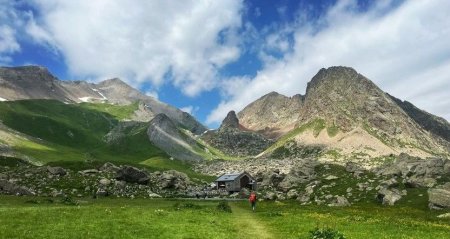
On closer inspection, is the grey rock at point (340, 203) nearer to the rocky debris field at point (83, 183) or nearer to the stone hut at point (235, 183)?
the rocky debris field at point (83, 183)

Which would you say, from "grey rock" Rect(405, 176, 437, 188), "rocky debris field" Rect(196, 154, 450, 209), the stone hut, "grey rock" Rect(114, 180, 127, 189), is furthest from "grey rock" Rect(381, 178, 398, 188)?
the stone hut

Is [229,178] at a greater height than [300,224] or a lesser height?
greater

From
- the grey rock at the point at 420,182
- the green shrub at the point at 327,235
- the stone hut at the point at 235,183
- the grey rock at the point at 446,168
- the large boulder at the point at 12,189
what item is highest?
the stone hut at the point at 235,183

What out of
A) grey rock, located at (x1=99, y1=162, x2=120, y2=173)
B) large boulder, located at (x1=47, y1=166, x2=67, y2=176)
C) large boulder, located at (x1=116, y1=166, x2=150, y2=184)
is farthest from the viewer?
grey rock, located at (x1=99, y1=162, x2=120, y2=173)

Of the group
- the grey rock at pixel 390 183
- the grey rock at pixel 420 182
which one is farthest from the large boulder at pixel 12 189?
the grey rock at pixel 420 182

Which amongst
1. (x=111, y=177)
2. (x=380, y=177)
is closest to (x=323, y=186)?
(x=380, y=177)

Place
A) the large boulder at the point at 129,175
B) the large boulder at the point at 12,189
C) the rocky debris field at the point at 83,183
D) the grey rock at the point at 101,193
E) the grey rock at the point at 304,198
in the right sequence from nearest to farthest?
the large boulder at the point at 12,189, the rocky debris field at the point at 83,183, the grey rock at the point at 101,193, the grey rock at the point at 304,198, the large boulder at the point at 129,175

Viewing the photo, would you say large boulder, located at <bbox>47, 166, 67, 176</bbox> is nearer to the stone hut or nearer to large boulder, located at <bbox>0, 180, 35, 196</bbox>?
large boulder, located at <bbox>0, 180, 35, 196</bbox>

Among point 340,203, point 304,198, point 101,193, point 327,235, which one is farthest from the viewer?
point 304,198

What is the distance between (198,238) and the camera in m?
28.8

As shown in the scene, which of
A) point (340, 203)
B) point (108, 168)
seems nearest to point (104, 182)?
point (108, 168)

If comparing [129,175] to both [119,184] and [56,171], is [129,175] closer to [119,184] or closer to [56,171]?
[119,184]

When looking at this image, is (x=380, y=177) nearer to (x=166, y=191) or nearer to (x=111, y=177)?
(x=166, y=191)

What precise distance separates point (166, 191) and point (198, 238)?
86.8 meters
